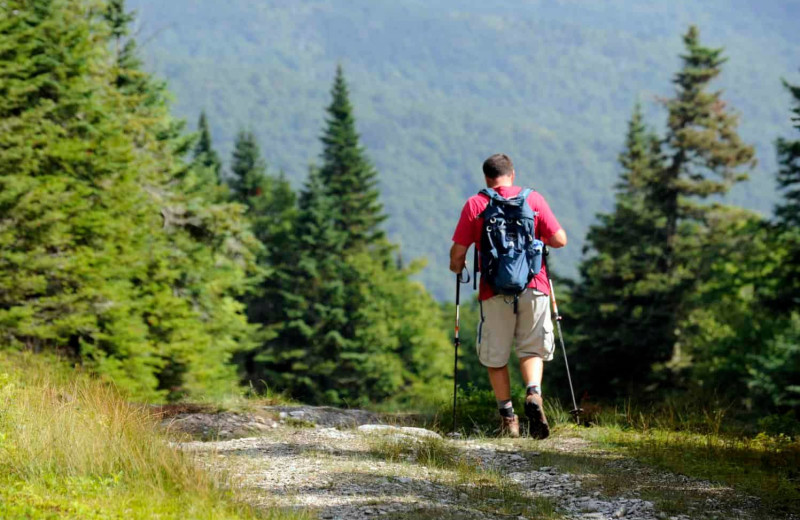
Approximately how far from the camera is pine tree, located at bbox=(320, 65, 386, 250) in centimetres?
5375

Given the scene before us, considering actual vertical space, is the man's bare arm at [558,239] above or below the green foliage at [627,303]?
below

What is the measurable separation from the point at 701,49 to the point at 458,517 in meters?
34.0

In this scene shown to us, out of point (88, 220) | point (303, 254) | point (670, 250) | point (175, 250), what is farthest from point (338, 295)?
point (88, 220)

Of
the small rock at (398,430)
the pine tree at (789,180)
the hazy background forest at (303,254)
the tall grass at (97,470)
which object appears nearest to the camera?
the tall grass at (97,470)

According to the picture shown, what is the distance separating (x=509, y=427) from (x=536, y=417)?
44cm

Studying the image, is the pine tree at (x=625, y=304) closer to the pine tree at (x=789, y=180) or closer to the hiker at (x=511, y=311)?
the pine tree at (x=789, y=180)

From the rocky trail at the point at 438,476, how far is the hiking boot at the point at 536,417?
10cm

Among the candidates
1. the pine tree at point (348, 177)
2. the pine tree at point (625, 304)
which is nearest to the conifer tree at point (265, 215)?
the pine tree at point (348, 177)

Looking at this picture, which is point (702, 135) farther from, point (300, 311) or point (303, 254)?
point (300, 311)

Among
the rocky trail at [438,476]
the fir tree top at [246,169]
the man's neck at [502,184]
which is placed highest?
the fir tree top at [246,169]

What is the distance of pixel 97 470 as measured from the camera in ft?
16.6

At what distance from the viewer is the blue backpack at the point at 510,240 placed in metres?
7.36

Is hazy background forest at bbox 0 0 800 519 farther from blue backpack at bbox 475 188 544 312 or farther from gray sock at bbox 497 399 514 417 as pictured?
blue backpack at bbox 475 188 544 312

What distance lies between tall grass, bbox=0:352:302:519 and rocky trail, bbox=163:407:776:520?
32 centimetres
